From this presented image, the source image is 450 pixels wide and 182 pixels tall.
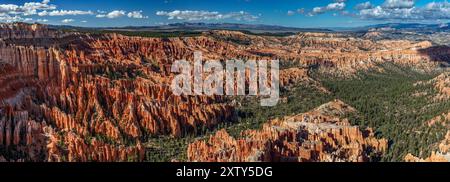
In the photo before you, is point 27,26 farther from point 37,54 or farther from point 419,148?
point 419,148

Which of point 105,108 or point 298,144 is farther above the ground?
point 105,108

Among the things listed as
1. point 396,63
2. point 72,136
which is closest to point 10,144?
point 72,136

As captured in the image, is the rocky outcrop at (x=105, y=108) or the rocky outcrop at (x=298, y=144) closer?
the rocky outcrop at (x=298, y=144)

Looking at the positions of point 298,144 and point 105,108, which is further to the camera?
point 105,108

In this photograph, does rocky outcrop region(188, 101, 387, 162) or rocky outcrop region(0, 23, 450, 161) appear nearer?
rocky outcrop region(188, 101, 387, 162)
